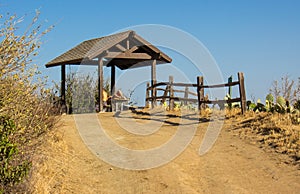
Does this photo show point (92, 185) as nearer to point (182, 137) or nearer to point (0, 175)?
point (0, 175)

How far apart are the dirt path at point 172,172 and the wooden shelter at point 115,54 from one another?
7.18 meters

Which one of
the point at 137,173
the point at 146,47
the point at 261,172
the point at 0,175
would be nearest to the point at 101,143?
the point at 137,173

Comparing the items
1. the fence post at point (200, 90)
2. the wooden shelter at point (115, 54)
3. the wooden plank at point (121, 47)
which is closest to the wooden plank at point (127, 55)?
the wooden shelter at point (115, 54)

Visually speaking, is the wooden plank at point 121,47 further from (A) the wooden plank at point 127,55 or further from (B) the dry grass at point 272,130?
(B) the dry grass at point 272,130

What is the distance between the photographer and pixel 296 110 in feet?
40.9

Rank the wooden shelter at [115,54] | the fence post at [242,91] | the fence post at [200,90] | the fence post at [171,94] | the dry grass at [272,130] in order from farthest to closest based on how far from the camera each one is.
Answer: the fence post at [171,94]
the wooden shelter at [115,54]
the fence post at [200,90]
the fence post at [242,91]
the dry grass at [272,130]

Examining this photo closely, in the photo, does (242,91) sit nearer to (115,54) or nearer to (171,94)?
(171,94)

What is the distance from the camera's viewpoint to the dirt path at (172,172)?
6982 millimetres

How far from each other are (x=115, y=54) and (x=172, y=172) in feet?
33.9

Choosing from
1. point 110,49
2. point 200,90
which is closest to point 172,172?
point 200,90

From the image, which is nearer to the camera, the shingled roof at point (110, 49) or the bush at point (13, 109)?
the bush at point (13, 109)

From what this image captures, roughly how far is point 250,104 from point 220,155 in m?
5.39

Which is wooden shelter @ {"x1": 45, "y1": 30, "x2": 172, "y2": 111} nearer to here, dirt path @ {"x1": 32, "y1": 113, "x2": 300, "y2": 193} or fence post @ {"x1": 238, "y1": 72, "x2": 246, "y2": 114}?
fence post @ {"x1": 238, "y1": 72, "x2": 246, "y2": 114}

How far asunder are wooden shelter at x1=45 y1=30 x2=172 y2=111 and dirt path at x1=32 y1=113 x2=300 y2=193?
7185 mm
